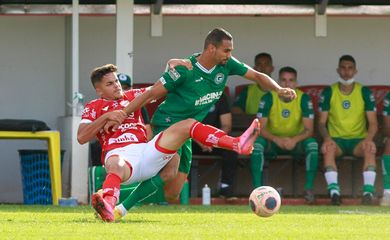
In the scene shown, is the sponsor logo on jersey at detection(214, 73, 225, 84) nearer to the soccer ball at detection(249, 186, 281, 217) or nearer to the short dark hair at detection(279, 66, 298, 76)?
the soccer ball at detection(249, 186, 281, 217)

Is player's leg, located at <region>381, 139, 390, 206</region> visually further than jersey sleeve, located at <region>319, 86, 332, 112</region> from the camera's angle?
No

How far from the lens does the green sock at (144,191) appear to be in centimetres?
1142

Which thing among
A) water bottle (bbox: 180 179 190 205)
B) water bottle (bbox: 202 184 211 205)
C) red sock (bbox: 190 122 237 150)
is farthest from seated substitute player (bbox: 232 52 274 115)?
red sock (bbox: 190 122 237 150)

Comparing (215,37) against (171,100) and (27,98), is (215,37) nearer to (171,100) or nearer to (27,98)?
(171,100)

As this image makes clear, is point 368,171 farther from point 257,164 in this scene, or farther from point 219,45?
point 219,45

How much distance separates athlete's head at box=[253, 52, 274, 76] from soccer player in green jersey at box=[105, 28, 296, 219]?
532cm

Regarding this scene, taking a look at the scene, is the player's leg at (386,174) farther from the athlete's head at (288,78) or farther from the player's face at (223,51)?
the player's face at (223,51)

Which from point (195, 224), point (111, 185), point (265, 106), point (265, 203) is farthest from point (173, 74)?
point (265, 106)

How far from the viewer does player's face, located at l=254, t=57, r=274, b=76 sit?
17281 millimetres

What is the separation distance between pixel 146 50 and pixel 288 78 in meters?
2.39

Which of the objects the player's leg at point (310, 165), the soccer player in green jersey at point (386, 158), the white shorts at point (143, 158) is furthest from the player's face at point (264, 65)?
the white shorts at point (143, 158)

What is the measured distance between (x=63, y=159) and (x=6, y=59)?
1.87 m

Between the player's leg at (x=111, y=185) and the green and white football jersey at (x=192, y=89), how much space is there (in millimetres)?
756

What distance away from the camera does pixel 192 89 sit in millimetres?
11648
